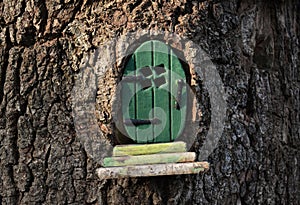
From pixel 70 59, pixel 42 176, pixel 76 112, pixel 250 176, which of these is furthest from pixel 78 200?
pixel 250 176

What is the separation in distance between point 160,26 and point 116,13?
16 cm

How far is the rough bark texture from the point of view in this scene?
8.01 feet

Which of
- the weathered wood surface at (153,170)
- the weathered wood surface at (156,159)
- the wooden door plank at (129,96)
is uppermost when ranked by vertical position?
the wooden door plank at (129,96)

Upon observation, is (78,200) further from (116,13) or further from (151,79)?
(116,13)

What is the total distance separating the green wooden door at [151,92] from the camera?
2412mm

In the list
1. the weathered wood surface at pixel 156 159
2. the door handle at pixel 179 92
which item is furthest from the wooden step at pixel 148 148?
the door handle at pixel 179 92

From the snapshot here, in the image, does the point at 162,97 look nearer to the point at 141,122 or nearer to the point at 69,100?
the point at 141,122

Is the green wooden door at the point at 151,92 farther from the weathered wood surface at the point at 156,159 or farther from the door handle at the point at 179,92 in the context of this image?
the weathered wood surface at the point at 156,159

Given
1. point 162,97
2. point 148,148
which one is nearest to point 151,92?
point 162,97

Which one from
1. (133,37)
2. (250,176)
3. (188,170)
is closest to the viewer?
(188,170)

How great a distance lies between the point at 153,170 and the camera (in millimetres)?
2264

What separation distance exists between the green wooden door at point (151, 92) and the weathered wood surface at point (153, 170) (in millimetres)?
170

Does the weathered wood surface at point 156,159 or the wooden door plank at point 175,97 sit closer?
the weathered wood surface at point 156,159

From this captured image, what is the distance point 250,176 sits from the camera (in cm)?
265
